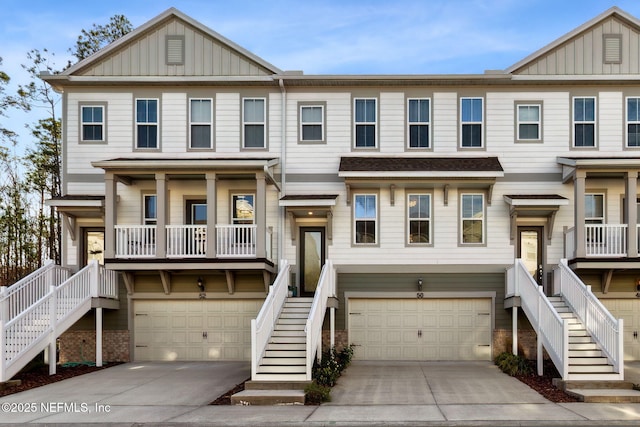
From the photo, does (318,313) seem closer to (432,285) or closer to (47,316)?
(432,285)

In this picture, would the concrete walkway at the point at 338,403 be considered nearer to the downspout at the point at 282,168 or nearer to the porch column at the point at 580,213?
the porch column at the point at 580,213

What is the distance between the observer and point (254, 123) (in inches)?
774

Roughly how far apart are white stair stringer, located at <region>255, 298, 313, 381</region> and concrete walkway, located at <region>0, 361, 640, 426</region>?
1.00 metres

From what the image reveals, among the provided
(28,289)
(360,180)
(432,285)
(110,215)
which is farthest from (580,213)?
(28,289)

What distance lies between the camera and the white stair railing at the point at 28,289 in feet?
53.5

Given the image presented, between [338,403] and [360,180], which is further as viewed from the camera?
[360,180]

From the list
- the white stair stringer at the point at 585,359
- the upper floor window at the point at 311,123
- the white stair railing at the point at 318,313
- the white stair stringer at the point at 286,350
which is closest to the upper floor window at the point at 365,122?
the upper floor window at the point at 311,123

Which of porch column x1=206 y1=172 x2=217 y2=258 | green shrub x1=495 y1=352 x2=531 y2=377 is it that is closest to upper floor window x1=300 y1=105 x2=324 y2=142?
porch column x1=206 y1=172 x2=217 y2=258

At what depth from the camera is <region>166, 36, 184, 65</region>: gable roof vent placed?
19.5m

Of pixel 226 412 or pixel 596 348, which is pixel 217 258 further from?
pixel 596 348

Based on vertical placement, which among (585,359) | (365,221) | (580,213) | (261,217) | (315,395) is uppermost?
(580,213)

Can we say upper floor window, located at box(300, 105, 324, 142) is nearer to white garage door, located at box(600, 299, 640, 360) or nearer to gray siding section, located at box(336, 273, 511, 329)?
gray siding section, located at box(336, 273, 511, 329)

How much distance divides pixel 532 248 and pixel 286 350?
860 cm

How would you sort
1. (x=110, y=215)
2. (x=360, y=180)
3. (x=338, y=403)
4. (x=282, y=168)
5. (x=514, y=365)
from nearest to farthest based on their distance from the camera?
(x=338, y=403) < (x=514, y=365) < (x=110, y=215) < (x=360, y=180) < (x=282, y=168)
